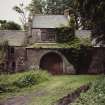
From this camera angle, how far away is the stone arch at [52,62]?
47281 millimetres

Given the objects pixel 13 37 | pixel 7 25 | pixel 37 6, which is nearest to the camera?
pixel 13 37

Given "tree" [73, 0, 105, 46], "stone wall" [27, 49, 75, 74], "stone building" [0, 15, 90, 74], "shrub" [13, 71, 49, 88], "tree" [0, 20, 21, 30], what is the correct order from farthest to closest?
1. "tree" [0, 20, 21, 30]
2. "stone building" [0, 15, 90, 74]
3. "stone wall" [27, 49, 75, 74]
4. "shrub" [13, 71, 49, 88]
5. "tree" [73, 0, 105, 46]

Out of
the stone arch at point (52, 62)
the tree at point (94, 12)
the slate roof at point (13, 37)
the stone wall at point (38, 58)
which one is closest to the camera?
the tree at point (94, 12)

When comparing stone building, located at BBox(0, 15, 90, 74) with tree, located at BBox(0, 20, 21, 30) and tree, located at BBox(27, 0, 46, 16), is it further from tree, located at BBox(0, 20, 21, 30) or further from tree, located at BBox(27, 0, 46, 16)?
tree, located at BBox(27, 0, 46, 16)

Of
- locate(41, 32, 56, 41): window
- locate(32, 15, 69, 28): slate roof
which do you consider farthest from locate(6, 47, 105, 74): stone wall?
locate(32, 15, 69, 28): slate roof

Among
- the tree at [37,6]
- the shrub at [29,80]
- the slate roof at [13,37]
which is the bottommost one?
the shrub at [29,80]

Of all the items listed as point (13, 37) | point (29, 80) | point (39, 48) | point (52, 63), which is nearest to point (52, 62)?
point (52, 63)

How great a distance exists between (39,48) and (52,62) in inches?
123

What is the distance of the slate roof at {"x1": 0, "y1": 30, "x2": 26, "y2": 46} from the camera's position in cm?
4981

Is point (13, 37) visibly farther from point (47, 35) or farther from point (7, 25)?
point (7, 25)

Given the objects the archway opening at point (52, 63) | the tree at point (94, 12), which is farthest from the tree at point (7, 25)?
the tree at point (94, 12)

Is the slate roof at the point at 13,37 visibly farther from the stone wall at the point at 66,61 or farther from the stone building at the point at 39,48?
the stone wall at the point at 66,61

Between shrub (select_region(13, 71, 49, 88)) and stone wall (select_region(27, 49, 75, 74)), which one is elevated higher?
stone wall (select_region(27, 49, 75, 74))

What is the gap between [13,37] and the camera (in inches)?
2010
